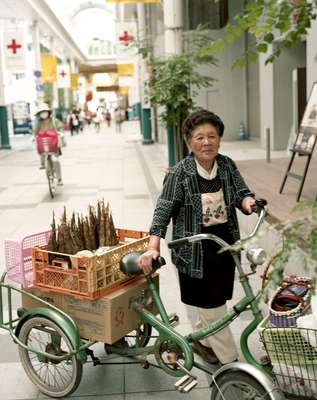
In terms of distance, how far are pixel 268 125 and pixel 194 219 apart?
13318 mm

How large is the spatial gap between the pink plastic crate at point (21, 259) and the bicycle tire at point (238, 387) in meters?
1.41

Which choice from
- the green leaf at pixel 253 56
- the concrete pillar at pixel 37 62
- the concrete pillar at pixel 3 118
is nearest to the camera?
the green leaf at pixel 253 56

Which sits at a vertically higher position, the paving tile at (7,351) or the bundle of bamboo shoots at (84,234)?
the bundle of bamboo shoots at (84,234)

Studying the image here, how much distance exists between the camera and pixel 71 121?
35438mm

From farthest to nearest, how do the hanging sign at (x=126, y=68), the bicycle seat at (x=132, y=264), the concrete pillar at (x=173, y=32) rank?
1. the hanging sign at (x=126, y=68)
2. the concrete pillar at (x=173, y=32)
3. the bicycle seat at (x=132, y=264)

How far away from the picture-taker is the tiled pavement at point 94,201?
137 inches

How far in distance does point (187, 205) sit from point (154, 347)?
2.65 ft

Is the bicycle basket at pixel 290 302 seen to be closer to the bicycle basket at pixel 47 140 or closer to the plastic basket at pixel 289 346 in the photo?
the plastic basket at pixel 289 346

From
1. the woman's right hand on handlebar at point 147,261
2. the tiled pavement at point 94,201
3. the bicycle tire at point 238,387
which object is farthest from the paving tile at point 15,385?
the bicycle tire at point 238,387

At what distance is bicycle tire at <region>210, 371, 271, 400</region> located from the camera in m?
2.52

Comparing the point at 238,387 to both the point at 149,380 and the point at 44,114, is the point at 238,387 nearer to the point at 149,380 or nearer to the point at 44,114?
the point at 149,380

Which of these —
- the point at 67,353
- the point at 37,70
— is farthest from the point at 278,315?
the point at 37,70

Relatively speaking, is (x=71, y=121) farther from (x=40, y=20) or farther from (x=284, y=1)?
(x=284, y=1)

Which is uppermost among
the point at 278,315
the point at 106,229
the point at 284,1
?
the point at 284,1
